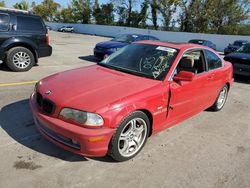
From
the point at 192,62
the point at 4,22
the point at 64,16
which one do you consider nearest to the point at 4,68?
the point at 4,22

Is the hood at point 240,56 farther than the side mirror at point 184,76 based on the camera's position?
Yes

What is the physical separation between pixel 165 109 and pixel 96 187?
1.61 metres

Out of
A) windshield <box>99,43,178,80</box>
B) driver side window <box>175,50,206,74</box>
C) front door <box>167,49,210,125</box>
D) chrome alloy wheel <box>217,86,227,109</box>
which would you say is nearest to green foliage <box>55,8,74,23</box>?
chrome alloy wheel <box>217,86,227,109</box>

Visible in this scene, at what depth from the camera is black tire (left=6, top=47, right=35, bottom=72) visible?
824 cm

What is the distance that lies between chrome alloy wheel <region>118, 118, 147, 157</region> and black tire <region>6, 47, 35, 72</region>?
6.08 meters

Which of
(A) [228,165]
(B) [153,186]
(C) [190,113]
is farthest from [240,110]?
(B) [153,186]

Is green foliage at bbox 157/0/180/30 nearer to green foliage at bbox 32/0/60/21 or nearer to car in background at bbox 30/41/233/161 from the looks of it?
green foliage at bbox 32/0/60/21

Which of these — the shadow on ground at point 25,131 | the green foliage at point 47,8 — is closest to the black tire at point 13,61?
the shadow on ground at point 25,131

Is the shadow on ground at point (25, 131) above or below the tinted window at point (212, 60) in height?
below

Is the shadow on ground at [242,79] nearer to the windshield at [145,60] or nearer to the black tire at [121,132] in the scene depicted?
the windshield at [145,60]

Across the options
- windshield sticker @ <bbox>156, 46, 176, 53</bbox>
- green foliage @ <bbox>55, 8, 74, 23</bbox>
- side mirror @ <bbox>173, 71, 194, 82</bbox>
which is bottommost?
side mirror @ <bbox>173, 71, 194, 82</bbox>

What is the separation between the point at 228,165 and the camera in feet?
12.4

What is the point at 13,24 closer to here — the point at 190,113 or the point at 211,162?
the point at 190,113

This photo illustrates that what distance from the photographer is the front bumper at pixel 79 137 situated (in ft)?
10.4
